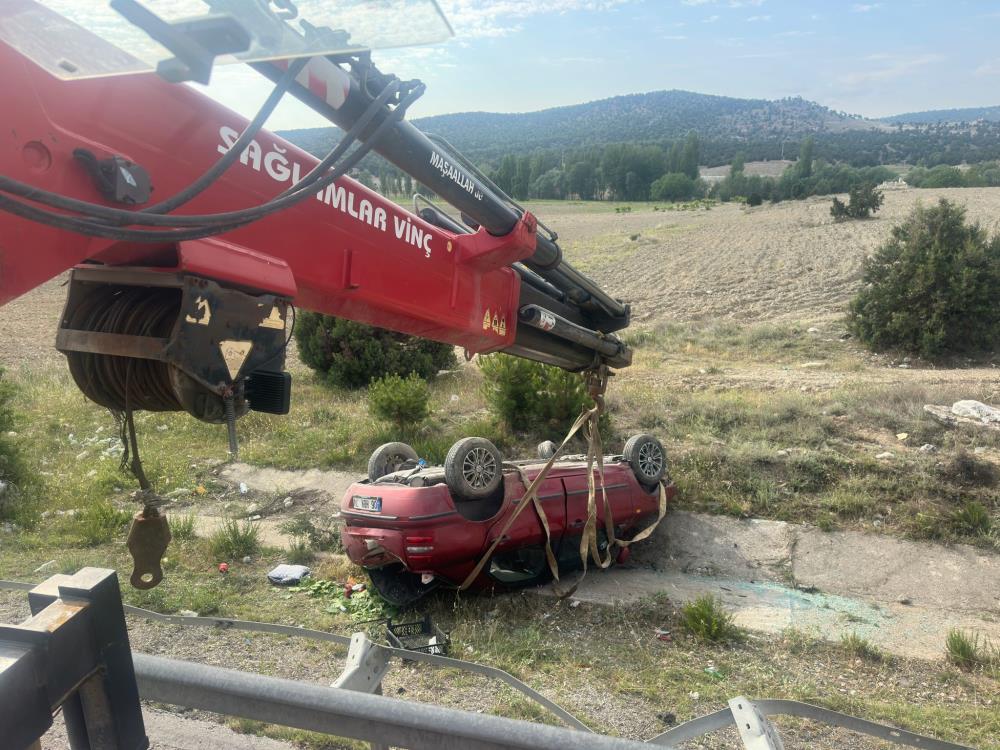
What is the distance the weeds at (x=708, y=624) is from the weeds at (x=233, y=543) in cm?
373

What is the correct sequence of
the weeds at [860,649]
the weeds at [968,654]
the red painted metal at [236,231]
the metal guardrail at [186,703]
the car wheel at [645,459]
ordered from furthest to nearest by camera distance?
the car wheel at [645,459] → the weeds at [860,649] → the weeds at [968,654] → the red painted metal at [236,231] → the metal guardrail at [186,703]

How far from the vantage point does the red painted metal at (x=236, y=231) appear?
210 centimetres

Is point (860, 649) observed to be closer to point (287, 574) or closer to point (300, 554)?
point (287, 574)

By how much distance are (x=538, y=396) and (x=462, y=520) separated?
4106mm

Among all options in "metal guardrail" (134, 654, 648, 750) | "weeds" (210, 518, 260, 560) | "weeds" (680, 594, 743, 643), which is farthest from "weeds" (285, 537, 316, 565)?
"metal guardrail" (134, 654, 648, 750)

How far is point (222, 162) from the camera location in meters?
1.92

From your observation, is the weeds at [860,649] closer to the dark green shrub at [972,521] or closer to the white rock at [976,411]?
the dark green shrub at [972,521]

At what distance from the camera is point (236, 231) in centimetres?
277

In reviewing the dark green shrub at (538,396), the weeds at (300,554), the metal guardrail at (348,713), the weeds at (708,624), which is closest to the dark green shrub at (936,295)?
the dark green shrub at (538,396)

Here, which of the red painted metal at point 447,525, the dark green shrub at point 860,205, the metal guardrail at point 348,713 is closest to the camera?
the metal guardrail at point 348,713

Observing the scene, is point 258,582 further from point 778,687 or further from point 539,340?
point 778,687

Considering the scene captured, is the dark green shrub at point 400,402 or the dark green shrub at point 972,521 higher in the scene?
the dark green shrub at point 400,402

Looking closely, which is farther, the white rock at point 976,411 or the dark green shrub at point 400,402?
the dark green shrub at point 400,402

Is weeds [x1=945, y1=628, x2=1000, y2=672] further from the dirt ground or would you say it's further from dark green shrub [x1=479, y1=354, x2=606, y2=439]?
the dirt ground
